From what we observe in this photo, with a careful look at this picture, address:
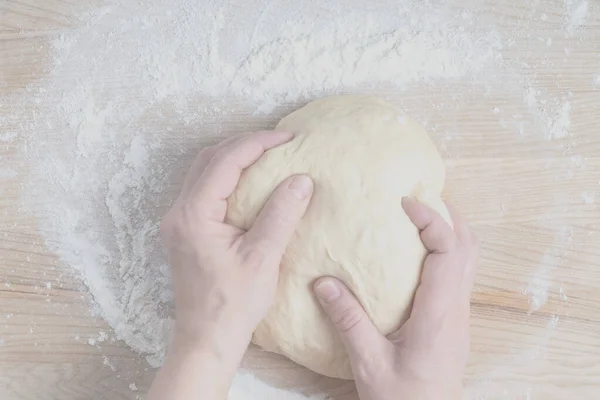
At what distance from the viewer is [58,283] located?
44.6 inches

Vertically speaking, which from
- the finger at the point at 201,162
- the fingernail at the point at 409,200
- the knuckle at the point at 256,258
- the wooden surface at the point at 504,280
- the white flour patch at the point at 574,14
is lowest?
the wooden surface at the point at 504,280

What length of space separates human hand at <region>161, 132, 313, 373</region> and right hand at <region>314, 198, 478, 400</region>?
0.34 feet

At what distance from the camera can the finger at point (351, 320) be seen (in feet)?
3.02

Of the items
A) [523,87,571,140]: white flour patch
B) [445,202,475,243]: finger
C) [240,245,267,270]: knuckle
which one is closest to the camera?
[240,245,267,270]: knuckle

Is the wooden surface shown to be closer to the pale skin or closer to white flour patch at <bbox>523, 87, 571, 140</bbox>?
white flour patch at <bbox>523, 87, 571, 140</bbox>

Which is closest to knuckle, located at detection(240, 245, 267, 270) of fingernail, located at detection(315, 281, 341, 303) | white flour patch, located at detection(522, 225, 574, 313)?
fingernail, located at detection(315, 281, 341, 303)

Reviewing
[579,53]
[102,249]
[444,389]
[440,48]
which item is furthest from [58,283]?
[579,53]

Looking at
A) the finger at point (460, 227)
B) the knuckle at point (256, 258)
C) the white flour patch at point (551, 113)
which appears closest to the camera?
the knuckle at point (256, 258)

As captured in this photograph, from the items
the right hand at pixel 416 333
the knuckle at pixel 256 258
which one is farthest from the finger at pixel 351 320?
the knuckle at pixel 256 258

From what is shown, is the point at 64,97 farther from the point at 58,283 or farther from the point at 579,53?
the point at 579,53

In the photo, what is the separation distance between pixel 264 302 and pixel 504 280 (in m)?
0.47

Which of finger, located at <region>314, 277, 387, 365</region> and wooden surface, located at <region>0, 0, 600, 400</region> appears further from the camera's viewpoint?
wooden surface, located at <region>0, 0, 600, 400</region>

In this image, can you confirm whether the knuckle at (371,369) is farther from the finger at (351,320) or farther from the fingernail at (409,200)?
the fingernail at (409,200)

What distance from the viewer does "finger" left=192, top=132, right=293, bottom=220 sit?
0.95m
